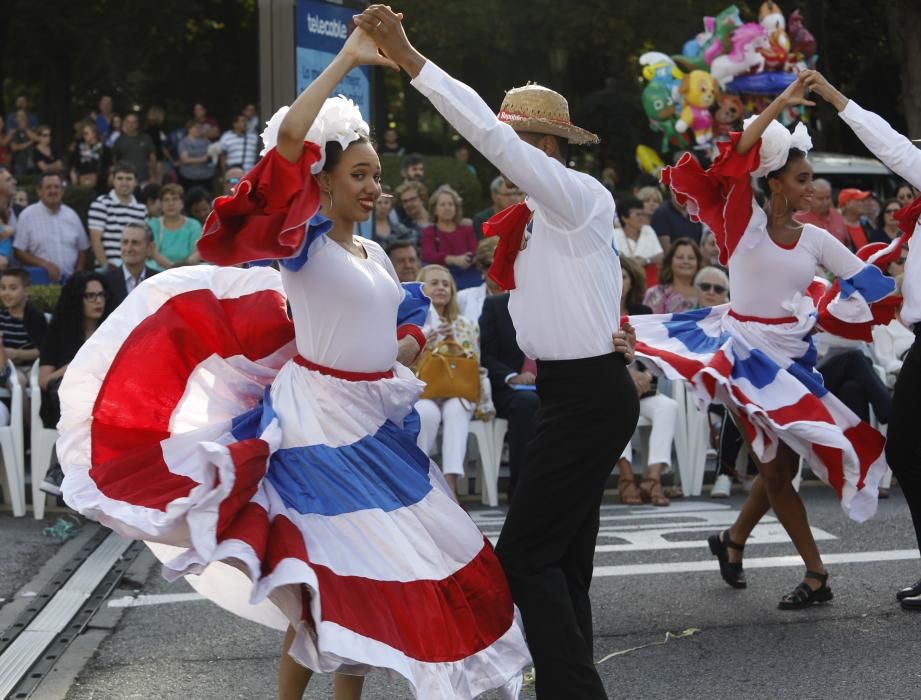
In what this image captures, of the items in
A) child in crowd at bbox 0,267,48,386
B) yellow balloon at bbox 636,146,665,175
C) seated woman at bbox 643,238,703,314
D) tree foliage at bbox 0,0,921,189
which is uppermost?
tree foliage at bbox 0,0,921,189

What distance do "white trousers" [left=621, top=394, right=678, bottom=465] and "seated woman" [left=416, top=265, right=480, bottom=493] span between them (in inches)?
44.5

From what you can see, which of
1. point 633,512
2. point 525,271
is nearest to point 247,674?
point 525,271

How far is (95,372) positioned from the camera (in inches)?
182

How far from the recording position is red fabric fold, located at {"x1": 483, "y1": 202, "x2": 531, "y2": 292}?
4.68 meters

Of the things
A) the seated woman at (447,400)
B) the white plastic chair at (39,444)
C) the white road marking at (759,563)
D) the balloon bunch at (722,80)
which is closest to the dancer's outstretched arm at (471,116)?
the white road marking at (759,563)

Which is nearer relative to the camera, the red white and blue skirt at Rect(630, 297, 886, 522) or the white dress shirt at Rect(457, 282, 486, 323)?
the red white and blue skirt at Rect(630, 297, 886, 522)

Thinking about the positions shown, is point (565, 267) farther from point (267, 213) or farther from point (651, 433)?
point (651, 433)

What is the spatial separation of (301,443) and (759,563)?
144 inches

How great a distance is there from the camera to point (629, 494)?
30.9 ft

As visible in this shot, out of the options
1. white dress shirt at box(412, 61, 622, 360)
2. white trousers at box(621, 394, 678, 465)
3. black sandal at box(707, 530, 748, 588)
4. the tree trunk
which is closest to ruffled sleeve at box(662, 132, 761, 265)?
black sandal at box(707, 530, 748, 588)

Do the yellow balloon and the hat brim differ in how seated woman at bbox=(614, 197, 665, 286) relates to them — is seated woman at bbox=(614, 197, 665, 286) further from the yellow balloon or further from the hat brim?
the hat brim

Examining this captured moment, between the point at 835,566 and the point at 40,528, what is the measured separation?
4656 millimetres

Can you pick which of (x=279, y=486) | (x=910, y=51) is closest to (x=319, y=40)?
(x=279, y=486)

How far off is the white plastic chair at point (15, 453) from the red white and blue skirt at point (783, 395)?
4.37m
